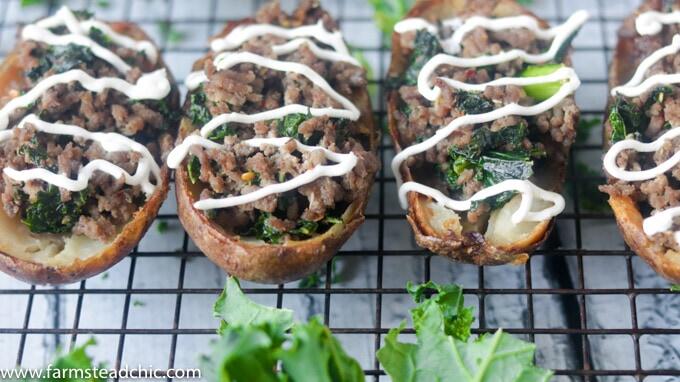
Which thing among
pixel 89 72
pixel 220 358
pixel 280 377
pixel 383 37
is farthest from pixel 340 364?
pixel 383 37

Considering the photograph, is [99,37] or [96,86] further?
[99,37]

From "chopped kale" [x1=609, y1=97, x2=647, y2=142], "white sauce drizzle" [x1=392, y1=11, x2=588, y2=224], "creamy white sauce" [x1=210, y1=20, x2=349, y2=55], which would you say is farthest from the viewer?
"creamy white sauce" [x1=210, y1=20, x2=349, y2=55]

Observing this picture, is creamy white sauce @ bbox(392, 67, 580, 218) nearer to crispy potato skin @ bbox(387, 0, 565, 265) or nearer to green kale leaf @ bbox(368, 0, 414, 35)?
crispy potato skin @ bbox(387, 0, 565, 265)

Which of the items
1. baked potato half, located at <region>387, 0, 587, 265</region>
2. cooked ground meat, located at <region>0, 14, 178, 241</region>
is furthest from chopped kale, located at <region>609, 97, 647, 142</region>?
cooked ground meat, located at <region>0, 14, 178, 241</region>

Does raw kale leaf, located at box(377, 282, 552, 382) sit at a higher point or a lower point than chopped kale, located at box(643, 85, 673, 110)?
lower

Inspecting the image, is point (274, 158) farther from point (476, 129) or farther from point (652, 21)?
point (652, 21)

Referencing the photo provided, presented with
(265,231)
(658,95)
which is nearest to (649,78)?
(658,95)

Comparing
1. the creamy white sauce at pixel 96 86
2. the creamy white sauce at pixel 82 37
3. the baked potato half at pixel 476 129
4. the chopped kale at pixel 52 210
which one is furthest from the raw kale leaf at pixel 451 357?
the creamy white sauce at pixel 82 37
